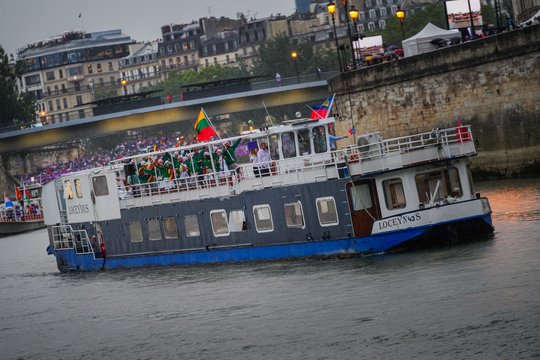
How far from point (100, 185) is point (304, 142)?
7698 mm

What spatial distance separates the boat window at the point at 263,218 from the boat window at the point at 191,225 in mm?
2464

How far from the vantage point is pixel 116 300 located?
33.8m

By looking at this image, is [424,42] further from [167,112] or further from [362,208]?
[167,112]

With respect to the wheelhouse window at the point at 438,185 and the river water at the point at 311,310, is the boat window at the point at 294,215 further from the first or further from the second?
the wheelhouse window at the point at 438,185

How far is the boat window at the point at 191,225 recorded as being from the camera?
36.3 meters

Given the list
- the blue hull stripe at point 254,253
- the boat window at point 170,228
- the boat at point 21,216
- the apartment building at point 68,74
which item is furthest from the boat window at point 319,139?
the apartment building at point 68,74

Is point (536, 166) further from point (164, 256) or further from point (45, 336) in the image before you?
point (45, 336)

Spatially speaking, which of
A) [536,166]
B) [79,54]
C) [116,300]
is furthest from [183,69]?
[116,300]

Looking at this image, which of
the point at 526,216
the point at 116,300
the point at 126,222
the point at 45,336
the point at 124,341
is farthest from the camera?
the point at 126,222

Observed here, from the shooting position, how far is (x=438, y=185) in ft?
105

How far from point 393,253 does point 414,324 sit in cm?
712

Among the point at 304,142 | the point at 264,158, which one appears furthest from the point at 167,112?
the point at 304,142

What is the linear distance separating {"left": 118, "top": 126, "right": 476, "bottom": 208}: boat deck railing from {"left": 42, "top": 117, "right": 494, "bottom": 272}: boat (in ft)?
0.11

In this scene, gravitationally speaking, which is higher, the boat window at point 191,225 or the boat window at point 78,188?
the boat window at point 78,188
